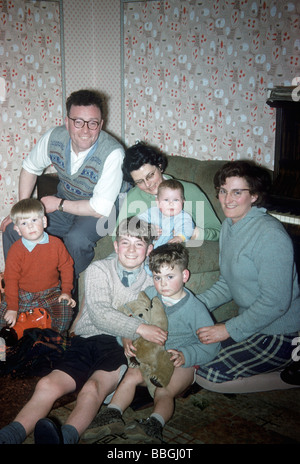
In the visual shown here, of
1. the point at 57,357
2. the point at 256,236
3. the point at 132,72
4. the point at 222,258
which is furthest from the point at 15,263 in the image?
the point at 132,72

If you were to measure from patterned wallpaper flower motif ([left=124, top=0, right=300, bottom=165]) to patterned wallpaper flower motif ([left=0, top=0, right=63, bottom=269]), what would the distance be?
684mm

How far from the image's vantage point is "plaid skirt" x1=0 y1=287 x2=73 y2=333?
2400 mm

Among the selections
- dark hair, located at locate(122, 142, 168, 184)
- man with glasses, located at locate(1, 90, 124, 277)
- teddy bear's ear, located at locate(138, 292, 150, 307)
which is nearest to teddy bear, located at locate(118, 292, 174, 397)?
teddy bear's ear, located at locate(138, 292, 150, 307)

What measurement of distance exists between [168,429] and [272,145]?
2.34 m

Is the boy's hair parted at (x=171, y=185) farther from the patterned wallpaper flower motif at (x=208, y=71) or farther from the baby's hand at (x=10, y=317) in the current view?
the patterned wallpaper flower motif at (x=208, y=71)

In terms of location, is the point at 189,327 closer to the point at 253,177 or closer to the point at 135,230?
the point at 135,230

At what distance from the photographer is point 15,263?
2359 millimetres

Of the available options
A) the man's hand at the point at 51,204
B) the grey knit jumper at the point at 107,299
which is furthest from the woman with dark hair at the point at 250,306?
the man's hand at the point at 51,204

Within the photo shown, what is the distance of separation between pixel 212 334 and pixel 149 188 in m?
0.98

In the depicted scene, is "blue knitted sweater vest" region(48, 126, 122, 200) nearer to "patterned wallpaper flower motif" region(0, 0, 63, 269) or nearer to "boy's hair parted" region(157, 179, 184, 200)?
"boy's hair parted" region(157, 179, 184, 200)

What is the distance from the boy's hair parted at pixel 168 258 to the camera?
201 centimetres

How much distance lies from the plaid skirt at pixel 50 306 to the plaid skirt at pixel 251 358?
2.58 ft

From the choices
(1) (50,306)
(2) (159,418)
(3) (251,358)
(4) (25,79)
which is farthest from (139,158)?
(4) (25,79)

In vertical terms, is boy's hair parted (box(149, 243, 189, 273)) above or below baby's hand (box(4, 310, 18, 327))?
above
